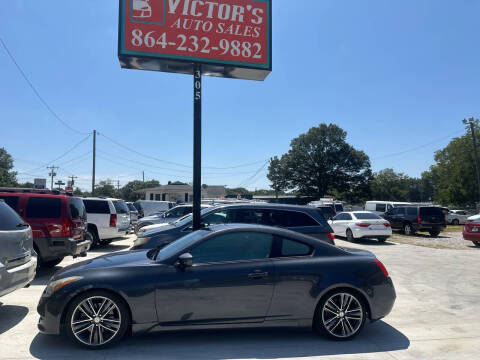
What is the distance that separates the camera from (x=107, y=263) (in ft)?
15.2

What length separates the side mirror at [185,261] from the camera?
4316mm

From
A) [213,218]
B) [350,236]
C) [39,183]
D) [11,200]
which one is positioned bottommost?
[350,236]

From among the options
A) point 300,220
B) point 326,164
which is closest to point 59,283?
point 300,220

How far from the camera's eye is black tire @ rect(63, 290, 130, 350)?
4.18 metres

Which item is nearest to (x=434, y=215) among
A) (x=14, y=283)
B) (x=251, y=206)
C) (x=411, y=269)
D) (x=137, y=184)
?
(x=411, y=269)

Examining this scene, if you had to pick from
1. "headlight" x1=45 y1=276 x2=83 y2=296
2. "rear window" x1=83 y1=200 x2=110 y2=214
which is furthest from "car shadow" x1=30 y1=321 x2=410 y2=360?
"rear window" x1=83 y1=200 x2=110 y2=214

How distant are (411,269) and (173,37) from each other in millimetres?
9439

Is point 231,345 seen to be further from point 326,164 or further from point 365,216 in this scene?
point 326,164

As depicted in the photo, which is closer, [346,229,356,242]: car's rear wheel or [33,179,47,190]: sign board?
[346,229,356,242]: car's rear wheel

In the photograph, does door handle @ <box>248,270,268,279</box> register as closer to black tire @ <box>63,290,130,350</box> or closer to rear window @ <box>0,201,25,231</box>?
black tire @ <box>63,290,130,350</box>

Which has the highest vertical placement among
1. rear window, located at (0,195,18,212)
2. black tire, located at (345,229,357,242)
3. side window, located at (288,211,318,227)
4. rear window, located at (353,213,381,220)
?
rear window, located at (0,195,18,212)

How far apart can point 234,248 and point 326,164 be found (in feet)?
179

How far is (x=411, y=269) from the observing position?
1002 cm

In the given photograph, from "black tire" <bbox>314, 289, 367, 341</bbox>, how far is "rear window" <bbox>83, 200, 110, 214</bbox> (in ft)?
36.7
